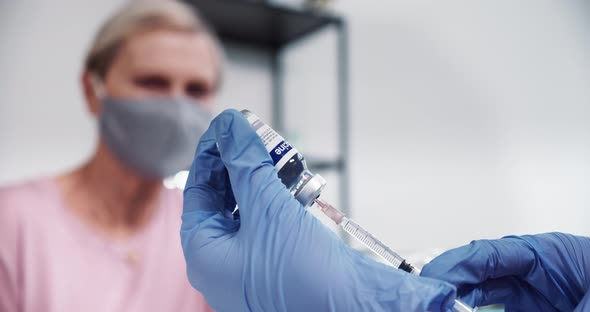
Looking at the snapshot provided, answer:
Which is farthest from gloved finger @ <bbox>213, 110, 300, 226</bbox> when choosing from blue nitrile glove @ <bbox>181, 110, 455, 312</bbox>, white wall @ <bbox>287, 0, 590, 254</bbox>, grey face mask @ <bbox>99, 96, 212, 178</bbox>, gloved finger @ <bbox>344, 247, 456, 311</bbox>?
white wall @ <bbox>287, 0, 590, 254</bbox>

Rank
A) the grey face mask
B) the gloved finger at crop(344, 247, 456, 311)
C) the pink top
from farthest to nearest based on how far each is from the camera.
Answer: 1. the grey face mask
2. the pink top
3. the gloved finger at crop(344, 247, 456, 311)

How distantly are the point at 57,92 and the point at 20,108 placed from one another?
0.37 ft

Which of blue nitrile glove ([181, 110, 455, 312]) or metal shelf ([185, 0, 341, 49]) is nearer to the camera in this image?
blue nitrile glove ([181, 110, 455, 312])

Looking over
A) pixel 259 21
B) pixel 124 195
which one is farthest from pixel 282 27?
pixel 124 195

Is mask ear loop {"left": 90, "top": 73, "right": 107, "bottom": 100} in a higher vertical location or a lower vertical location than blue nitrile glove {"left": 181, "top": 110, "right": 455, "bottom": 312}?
higher

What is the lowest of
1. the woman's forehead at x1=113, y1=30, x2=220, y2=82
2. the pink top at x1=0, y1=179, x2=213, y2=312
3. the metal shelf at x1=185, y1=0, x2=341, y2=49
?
the pink top at x1=0, y1=179, x2=213, y2=312

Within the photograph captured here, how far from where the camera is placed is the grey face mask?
33.7 inches

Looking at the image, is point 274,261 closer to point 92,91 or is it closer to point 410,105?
point 92,91

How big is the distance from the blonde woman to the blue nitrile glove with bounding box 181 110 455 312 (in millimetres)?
385

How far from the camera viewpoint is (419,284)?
16.4 inches

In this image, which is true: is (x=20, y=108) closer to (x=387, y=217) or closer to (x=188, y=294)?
(x=188, y=294)

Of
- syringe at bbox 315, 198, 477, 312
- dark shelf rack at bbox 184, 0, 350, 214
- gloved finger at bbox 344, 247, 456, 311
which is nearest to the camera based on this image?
gloved finger at bbox 344, 247, 456, 311

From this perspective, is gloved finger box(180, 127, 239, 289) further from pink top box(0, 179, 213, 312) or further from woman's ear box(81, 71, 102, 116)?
woman's ear box(81, 71, 102, 116)

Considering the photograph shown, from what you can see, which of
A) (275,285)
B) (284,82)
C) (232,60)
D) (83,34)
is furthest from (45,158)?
(275,285)
